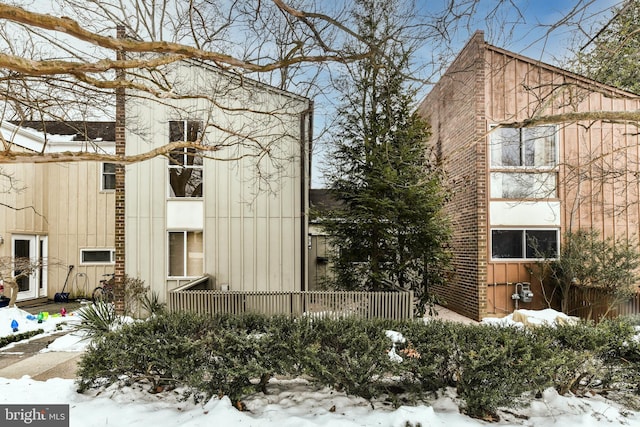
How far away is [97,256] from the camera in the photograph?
12703 mm

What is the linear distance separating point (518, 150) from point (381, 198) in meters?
4.20

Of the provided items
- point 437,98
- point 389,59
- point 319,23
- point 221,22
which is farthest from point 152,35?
point 437,98

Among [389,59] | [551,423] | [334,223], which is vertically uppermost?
[389,59]

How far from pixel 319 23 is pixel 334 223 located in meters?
4.20

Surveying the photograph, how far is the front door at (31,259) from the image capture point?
11.3 metres

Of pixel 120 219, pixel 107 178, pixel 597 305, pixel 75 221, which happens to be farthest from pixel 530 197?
pixel 75 221

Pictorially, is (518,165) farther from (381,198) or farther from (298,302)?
(298,302)

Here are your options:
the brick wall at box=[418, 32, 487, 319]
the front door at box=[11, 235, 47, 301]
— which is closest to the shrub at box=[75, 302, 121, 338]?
the front door at box=[11, 235, 47, 301]

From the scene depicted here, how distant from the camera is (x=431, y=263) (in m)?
8.49

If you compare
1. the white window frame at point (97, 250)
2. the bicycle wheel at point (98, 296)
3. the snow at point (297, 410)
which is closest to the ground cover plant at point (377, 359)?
the snow at point (297, 410)

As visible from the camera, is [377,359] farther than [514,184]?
No

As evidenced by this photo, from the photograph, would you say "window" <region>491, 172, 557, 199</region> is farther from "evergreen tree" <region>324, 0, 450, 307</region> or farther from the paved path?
the paved path

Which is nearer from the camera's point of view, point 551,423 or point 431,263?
point 551,423

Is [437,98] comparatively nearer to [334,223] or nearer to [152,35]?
[334,223]
